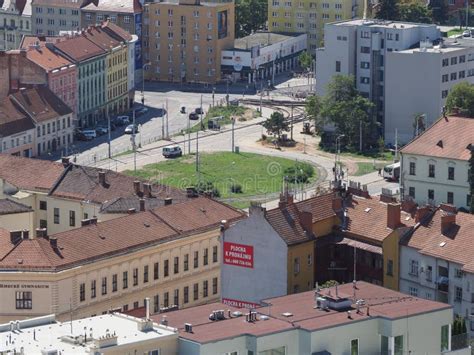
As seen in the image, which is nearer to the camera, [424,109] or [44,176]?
[44,176]

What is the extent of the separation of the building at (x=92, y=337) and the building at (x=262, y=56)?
113 meters

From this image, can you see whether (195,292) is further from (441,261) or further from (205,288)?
(441,261)

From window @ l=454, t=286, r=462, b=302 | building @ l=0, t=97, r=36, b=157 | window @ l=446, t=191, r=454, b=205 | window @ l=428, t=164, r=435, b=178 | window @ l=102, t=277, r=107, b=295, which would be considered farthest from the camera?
building @ l=0, t=97, r=36, b=157

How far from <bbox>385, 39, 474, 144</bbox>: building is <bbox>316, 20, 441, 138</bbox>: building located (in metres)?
3.04

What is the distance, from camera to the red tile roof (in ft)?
388

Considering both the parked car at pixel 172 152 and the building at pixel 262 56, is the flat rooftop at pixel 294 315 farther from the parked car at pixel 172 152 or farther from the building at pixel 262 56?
the building at pixel 262 56

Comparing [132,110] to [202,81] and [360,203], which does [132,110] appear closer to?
[202,81]

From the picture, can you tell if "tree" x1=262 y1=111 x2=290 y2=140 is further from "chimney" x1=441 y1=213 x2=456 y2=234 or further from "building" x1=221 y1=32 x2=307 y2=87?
"chimney" x1=441 y1=213 x2=456 y2=234

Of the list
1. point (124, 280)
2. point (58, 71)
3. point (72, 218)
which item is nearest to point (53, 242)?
point (124, 280)

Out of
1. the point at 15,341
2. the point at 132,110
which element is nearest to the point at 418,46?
the point at 132,110

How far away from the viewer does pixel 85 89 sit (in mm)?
160000

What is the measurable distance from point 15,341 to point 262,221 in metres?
23.1

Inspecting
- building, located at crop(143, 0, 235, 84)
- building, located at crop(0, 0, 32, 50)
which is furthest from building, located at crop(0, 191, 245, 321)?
building, located at crop(0, 0, 32, 50)

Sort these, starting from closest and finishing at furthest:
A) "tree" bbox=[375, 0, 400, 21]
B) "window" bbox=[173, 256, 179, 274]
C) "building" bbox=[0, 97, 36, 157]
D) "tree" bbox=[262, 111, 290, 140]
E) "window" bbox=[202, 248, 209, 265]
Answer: "window" bbox=[173, 256, 179, 274] → "window" bbox=[202, 248, 209, 265] → "building" bbox=[0, 97, 36, 157] → "tree" bbox=[262, 111, 290, 140] → "tree" bbox=[375, 0, 400, 21]
